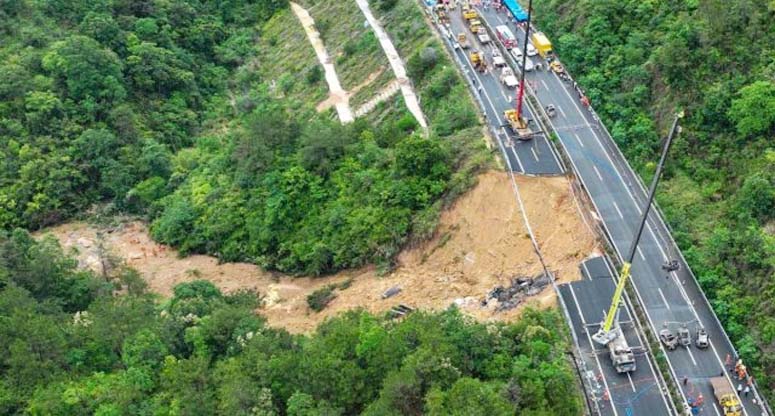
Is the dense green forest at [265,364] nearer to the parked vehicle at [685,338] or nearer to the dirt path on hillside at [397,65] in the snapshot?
the parked vehicle at [685,338]

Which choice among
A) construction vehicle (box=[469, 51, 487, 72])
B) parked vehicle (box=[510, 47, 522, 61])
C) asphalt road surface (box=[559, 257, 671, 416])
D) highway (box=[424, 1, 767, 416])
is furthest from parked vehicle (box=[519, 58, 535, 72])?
asphalt road surface (box=[559, 257, 671, 416])

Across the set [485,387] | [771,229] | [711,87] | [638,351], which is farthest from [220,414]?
[711,87]

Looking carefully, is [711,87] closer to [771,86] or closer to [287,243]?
[771,86]

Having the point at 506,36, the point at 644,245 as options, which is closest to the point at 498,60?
the point at 506,36

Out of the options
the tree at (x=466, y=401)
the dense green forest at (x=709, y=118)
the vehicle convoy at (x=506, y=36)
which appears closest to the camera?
the tree at (x=466, y=401)

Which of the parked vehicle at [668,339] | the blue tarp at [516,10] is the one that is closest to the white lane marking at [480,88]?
the blue tarp at [516,10]

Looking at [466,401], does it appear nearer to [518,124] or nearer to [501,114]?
[518,124]

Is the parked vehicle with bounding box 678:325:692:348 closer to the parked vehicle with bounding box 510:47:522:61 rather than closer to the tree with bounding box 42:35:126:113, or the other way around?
the parked vehicle with bounding box 510:47:522:61
